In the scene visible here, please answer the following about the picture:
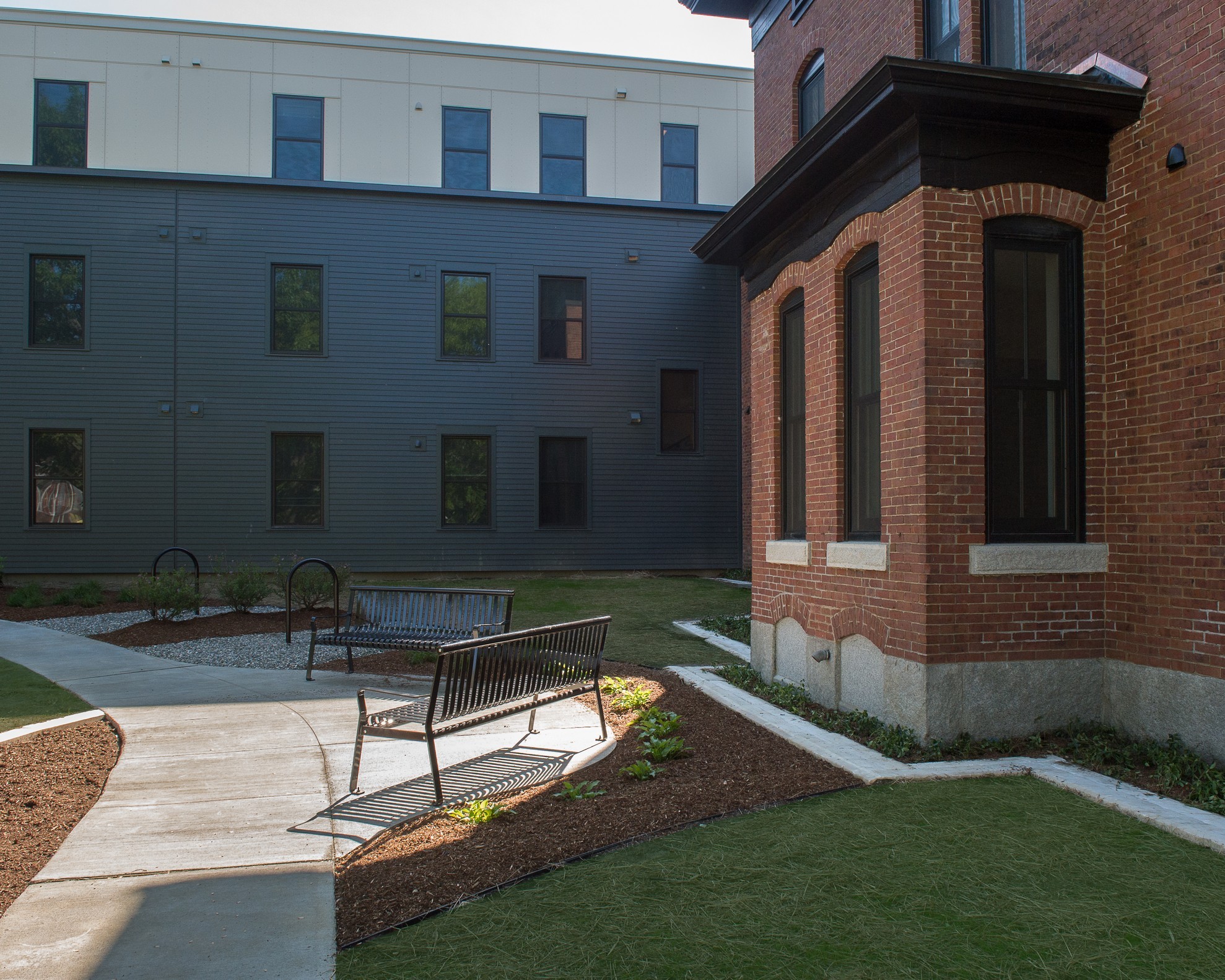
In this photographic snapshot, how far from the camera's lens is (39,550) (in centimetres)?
1833

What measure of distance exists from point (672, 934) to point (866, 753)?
2.97 m

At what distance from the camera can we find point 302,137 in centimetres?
1980

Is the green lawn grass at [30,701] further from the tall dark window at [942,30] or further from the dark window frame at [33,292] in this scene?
the dark window frame at [33,292]

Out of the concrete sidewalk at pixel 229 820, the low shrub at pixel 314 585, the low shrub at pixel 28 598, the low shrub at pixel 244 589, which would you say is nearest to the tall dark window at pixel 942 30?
the concrete sidewalk at pixel 229 820

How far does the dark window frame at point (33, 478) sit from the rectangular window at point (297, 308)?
4015 mm

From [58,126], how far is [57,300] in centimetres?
355

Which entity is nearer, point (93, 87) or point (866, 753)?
point (866, 753)

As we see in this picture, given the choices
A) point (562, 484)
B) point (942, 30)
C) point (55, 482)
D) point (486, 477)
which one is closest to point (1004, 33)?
point (942, 30)

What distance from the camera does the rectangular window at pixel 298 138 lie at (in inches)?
778

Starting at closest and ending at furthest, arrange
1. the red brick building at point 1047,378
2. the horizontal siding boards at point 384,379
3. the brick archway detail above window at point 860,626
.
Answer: the red brick building at point 1047,378
the brick archway detail above window at point 860,626
the horizontal siding boards at point 384,379

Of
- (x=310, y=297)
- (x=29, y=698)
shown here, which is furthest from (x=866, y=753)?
(x=310, y=297)

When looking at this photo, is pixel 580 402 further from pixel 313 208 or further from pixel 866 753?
pixel 866 753

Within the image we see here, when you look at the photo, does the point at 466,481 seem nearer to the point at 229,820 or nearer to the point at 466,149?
the point at 466,149

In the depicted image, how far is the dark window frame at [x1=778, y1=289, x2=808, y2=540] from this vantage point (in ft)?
28.7
